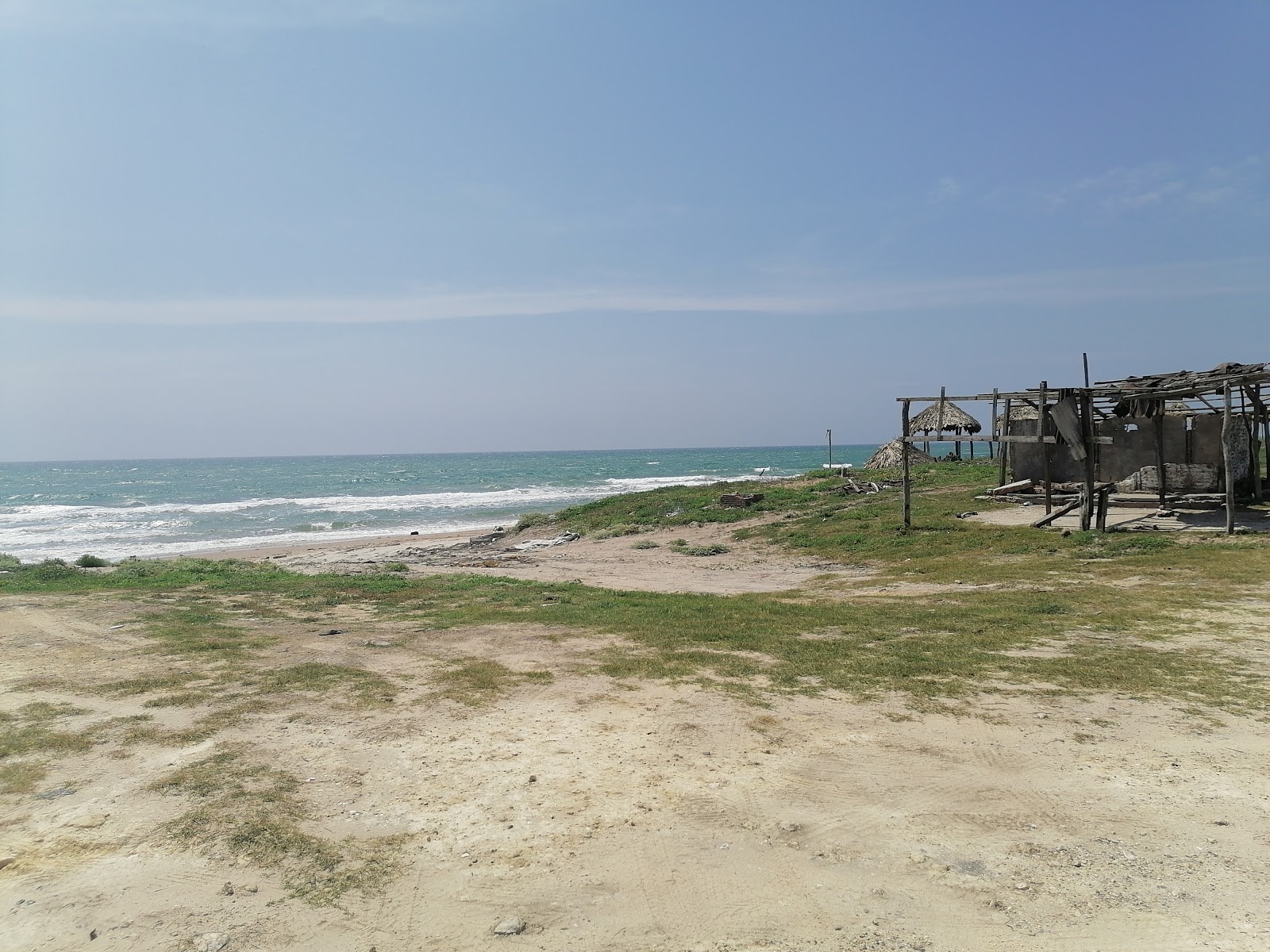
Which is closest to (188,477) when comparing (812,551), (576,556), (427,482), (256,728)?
(427,482)

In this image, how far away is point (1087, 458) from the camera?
16.2 m

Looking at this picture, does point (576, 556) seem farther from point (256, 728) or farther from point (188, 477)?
point (188, 477)

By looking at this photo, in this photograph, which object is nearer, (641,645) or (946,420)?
(641,645)

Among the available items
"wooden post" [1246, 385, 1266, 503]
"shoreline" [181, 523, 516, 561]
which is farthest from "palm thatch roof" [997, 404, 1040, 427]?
"shoreline" [181, 523, 516, 561]

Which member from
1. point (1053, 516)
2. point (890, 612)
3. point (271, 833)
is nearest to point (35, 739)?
point (271, 833)

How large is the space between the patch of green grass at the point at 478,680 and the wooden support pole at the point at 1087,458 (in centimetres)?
1322

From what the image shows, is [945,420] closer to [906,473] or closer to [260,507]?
[906,473]

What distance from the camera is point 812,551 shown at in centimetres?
1836

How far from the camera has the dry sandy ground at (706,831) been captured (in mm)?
3703

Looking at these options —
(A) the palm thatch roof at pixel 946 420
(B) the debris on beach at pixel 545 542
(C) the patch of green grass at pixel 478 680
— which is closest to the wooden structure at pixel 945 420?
(A) the palm thatch roof at pixel 946 420

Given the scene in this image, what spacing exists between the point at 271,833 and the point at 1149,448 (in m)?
22.2

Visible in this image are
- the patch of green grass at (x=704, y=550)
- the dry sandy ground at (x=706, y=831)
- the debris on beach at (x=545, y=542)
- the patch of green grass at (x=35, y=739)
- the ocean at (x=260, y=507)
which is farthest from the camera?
the ocean at (x=260, y=507)

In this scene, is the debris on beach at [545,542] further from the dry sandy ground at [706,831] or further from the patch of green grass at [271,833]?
the patch of green grass at [271,833]

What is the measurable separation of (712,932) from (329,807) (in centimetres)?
271
